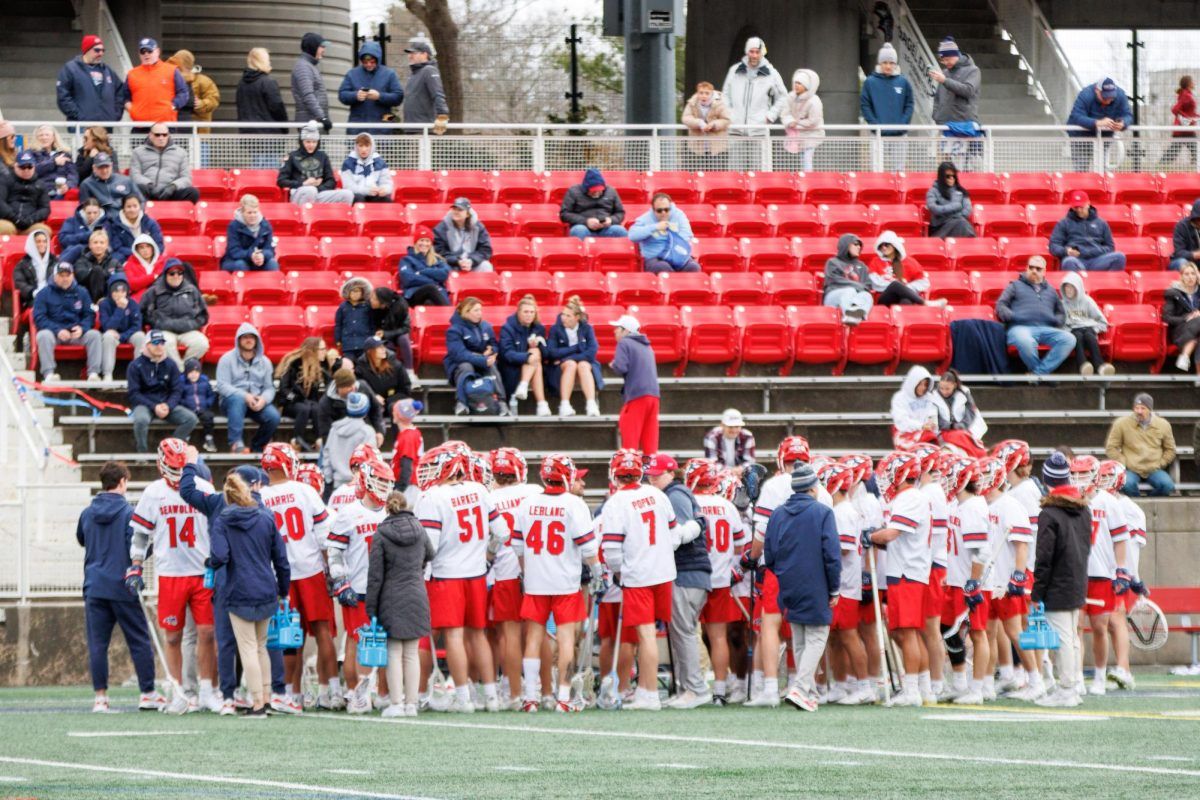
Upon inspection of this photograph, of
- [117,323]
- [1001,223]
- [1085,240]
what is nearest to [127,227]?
[117,323]

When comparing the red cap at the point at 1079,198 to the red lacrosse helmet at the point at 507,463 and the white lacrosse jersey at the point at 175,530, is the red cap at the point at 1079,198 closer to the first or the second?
the red lacrosse helmet at the point at 507,463

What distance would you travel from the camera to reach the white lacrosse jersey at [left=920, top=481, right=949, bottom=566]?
14461 millimetres

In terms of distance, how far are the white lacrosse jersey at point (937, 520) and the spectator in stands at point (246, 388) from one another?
6266 mm

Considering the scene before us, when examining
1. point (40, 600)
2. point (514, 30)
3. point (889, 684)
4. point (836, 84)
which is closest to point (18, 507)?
point (40, 600)

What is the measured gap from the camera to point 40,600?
1670 centimetres

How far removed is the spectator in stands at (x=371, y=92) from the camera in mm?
23547

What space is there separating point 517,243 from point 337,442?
16.5ft

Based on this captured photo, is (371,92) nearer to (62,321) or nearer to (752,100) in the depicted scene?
(752,100)

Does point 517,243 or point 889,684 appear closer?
point 889,684

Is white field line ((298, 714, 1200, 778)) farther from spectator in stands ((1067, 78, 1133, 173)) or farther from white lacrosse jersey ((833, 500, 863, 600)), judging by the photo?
spectator in stands ((1067, 78, 1133, 173))

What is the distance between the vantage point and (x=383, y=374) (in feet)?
61.8

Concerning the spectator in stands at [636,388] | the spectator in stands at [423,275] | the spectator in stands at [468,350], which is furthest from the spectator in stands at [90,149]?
the spectator in stands at [636,388]

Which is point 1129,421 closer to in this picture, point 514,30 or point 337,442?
point 337,442

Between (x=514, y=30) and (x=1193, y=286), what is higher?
(x=514, y=30)
